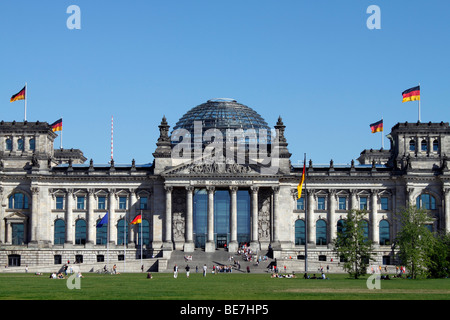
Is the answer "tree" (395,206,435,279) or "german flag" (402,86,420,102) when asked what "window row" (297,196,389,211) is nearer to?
"german flag" (402,86,420,102)

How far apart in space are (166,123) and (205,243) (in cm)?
1936

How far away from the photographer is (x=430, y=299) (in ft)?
160

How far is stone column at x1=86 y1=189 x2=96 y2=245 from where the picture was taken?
126812 millimetres

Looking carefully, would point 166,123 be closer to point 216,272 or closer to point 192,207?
point 192,207

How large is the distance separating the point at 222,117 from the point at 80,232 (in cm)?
3113

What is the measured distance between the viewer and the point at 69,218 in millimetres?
127250

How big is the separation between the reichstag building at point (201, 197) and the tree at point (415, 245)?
108ft

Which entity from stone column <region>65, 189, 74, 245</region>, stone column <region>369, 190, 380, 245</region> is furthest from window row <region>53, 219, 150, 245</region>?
stone column <region>369, 190, 380, 245</region>

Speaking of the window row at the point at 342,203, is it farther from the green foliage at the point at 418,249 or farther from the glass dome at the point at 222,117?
the green foliage at the point at 418,249

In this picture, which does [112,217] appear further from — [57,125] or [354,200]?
[354,200]

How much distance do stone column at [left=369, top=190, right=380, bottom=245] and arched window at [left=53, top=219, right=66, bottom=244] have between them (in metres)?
47.0

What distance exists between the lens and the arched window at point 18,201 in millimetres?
127312

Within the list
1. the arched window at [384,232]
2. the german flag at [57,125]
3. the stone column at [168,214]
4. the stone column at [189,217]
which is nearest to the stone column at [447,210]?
the arched window at [384,232]
